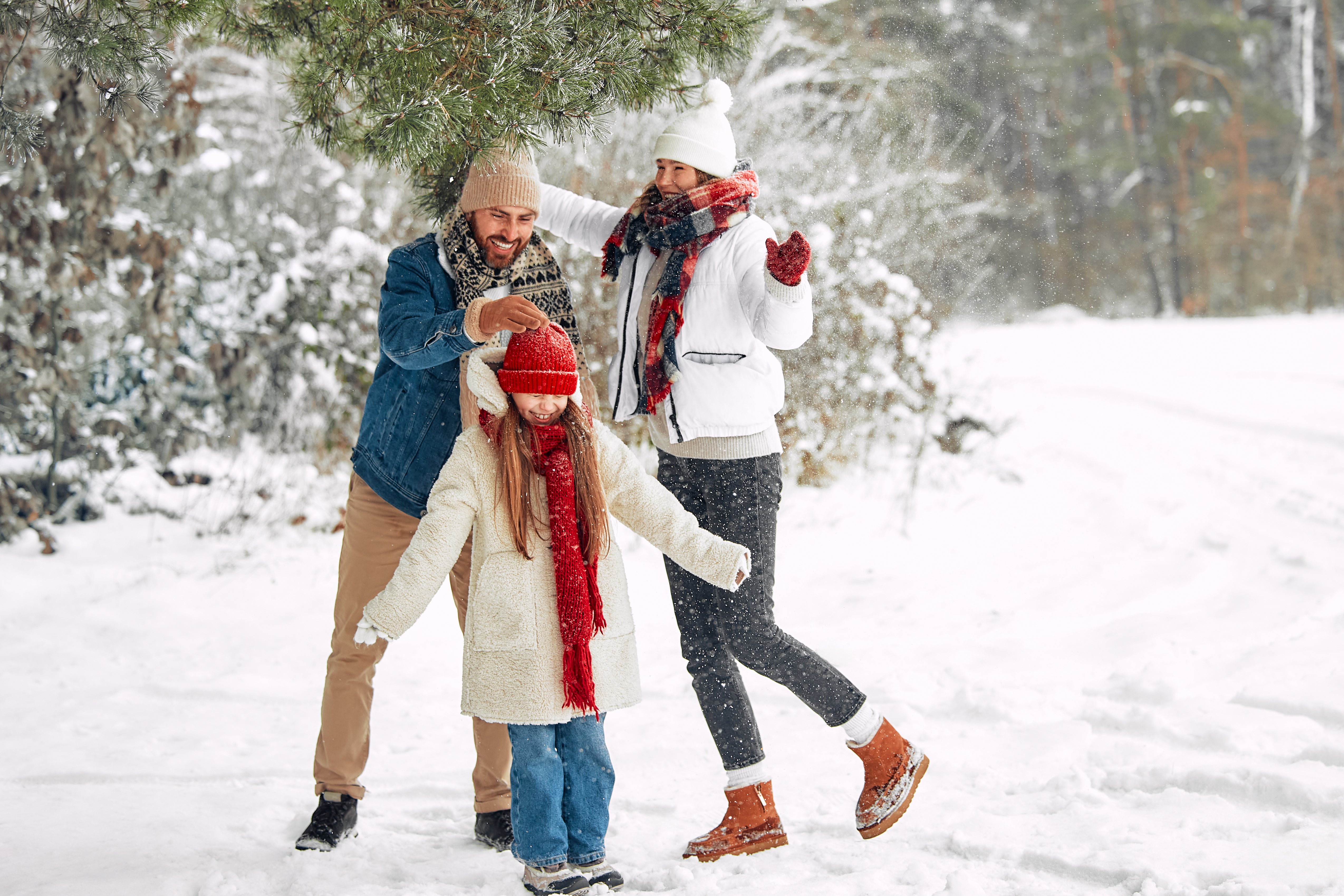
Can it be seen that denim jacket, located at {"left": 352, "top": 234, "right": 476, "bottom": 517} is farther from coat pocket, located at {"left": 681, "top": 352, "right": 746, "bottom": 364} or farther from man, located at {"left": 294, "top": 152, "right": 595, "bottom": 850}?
coat pocket, located at {"left": 681, "top": 352, "right": 746, "bottom": 364}

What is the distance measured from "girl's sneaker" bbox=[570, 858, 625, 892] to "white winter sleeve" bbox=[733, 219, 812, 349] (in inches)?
53.0

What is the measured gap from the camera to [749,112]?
34.0ft

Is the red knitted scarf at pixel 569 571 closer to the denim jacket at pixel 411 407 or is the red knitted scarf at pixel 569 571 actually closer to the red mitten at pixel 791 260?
the denim jacket at pixel 411 407

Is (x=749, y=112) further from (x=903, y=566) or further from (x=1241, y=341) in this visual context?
(x=1241, y=341)

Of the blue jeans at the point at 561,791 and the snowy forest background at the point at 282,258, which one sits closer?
the blue jeans at the point at 561,791

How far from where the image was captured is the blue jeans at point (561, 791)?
2531mm

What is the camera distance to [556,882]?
2.52 meters

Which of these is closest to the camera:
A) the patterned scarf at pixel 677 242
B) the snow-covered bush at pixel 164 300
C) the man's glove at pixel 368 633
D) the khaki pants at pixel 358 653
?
the man's glove at pixel 368 633

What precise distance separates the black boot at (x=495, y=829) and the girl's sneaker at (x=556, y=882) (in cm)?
35

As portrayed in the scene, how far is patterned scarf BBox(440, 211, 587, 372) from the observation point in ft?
9.09

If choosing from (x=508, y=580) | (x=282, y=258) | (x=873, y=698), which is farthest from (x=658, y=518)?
(x=282, y=258)

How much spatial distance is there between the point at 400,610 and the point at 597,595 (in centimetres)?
47

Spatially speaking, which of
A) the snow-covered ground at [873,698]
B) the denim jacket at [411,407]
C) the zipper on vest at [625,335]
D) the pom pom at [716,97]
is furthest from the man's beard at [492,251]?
the snow-covered ground at [873,698]

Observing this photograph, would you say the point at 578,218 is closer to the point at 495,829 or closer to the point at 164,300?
the point at 495,829
